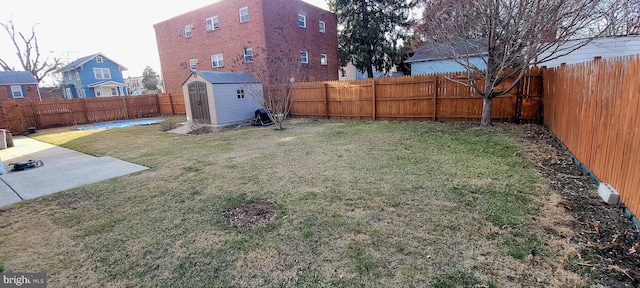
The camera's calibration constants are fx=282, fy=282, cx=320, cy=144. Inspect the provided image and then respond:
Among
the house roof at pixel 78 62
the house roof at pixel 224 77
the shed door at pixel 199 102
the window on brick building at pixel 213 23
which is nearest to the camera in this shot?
the house roof at pixel 224 77

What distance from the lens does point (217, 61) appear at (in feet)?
62.6

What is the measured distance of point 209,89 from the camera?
1217 cm

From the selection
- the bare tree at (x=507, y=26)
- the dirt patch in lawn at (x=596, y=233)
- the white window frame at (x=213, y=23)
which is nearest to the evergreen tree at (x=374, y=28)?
the white window frame at (x=213, y=23)

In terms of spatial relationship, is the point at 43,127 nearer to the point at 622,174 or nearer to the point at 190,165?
the point at 190,165

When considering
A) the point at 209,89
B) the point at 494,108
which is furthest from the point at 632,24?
the point at 209,89

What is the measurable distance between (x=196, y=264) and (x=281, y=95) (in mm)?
10567

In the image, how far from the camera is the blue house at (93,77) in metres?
32.4

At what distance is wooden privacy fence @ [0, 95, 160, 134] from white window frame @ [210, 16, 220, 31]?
274 inches

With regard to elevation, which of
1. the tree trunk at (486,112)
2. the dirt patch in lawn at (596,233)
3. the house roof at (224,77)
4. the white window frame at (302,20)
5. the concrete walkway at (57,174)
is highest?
the white window frame at (302,20)

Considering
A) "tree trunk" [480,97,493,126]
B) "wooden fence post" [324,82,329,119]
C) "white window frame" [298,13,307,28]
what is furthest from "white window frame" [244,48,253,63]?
"tree trunk" [480,97,493,126]

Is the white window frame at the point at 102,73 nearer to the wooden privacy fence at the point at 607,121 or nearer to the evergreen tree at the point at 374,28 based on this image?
the evergreen tree at the point at 374,28

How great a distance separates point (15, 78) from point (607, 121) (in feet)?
126

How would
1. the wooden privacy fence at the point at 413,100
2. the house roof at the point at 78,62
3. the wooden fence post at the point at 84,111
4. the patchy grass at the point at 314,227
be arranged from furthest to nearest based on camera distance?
1. the house roof at the point at 78,62
2. the wooden fence post at the point at 84,111
3. the wooden privacy fence at the point at 413,100
4. the patchy grass at the point at 314,227

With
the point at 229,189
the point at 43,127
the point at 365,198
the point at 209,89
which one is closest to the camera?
the point at 365,198
